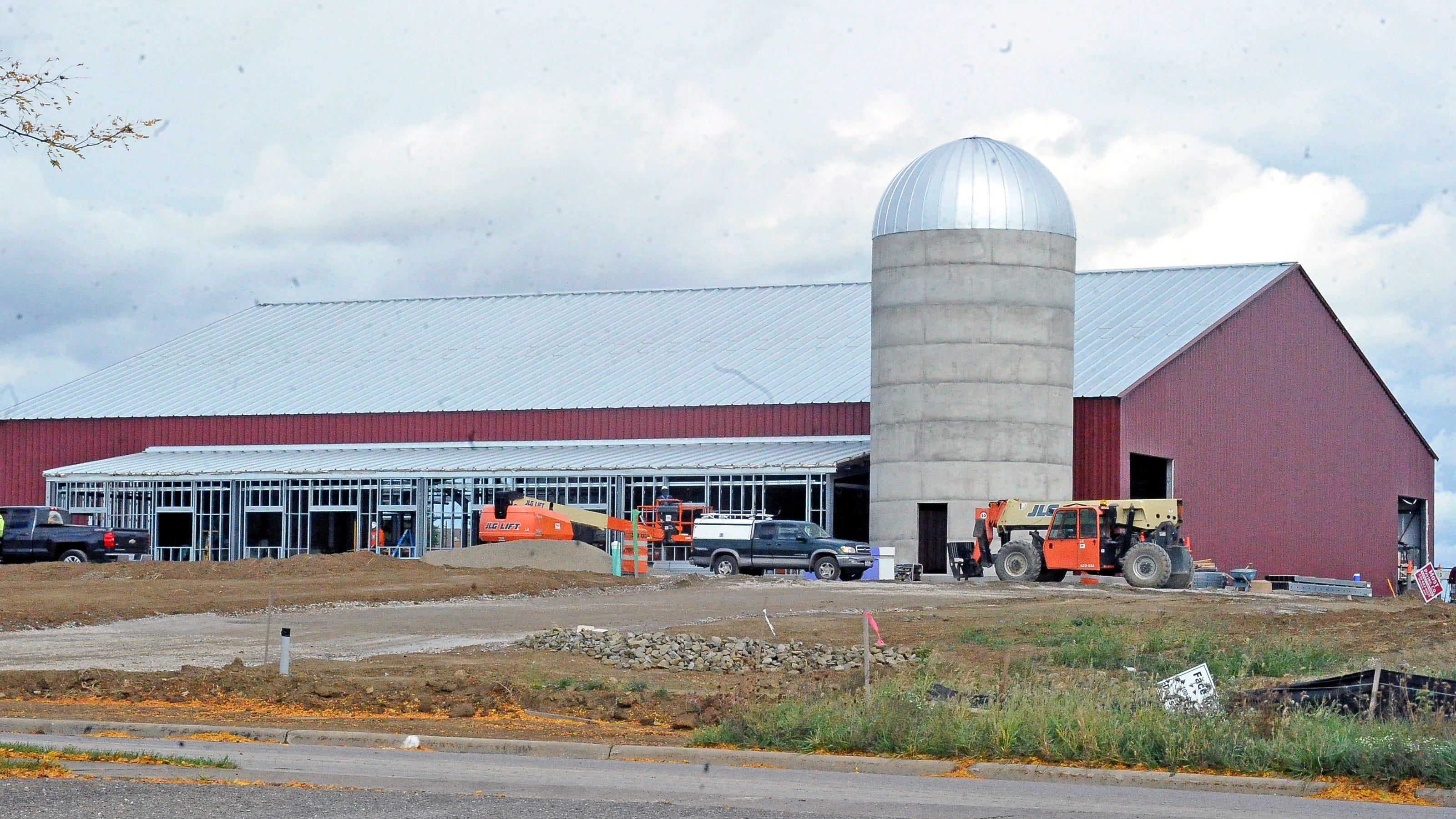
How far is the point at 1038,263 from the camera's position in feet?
160

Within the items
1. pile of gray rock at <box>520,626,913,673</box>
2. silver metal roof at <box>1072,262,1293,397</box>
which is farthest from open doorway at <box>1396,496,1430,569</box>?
pile of gray rock at <box>520,626,913,673</box>

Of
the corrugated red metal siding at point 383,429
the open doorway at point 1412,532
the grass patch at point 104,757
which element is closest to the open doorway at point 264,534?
the corrugated red metal siding at point 383,429

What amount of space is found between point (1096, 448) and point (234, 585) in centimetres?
2528

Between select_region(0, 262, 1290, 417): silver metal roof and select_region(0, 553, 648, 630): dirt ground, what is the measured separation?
16600 mm

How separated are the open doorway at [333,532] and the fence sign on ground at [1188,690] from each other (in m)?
45.0

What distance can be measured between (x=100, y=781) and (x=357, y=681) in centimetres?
699

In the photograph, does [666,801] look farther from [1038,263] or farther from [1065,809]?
[1038,263]

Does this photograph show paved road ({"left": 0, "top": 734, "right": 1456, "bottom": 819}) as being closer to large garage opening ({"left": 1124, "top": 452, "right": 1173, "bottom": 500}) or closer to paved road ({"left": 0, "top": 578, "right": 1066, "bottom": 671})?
paved road ({"left": 0, "top": 578, "right": 1066, "bottom": 671})

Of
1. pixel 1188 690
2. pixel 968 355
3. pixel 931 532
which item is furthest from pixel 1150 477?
pixel 1188 690

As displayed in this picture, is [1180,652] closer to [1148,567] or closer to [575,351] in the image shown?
[1148,567]

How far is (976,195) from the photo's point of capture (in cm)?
4891

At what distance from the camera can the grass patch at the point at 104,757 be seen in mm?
13172

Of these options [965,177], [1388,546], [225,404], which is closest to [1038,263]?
[965,177]

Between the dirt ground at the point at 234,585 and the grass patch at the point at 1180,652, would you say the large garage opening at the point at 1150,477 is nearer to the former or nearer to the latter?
the dirt ground at the point at 234,585
